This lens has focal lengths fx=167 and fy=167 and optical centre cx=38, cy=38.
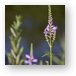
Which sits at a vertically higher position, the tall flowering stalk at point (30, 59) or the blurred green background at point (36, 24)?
the blurred green background at point (36, 24)

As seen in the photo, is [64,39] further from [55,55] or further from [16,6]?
[16,6]

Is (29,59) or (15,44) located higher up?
(15,44)

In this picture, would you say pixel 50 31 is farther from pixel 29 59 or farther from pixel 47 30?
pixel 29 59

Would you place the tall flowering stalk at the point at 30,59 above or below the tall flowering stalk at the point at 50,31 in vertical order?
below

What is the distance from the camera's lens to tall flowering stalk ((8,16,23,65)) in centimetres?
118

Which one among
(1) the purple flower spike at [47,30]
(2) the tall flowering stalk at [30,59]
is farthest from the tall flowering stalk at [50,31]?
(2) the tall flowering stalk at [30,59]

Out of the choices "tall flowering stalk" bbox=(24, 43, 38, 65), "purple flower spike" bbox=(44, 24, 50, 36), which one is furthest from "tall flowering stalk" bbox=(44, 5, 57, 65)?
"tall flowering stalk" bbox=(24, 43, 38, 65)

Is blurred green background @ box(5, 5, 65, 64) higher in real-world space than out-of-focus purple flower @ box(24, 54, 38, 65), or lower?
higher

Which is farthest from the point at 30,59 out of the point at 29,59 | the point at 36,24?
the point at 36,24

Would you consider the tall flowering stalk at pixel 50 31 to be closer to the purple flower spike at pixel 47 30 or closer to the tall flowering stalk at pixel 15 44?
the purple flower spike at pixel 47 30

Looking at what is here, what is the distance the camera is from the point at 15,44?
1186mm

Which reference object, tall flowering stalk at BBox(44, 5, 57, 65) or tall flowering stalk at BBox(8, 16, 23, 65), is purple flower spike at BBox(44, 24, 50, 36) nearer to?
tall flowering stalk at BBox(44, 5, 57, 65)

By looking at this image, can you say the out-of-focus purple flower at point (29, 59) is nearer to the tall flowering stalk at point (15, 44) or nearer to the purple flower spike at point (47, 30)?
the tall flowering stalk at point (15, 44)

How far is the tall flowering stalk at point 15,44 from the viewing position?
118 cm
